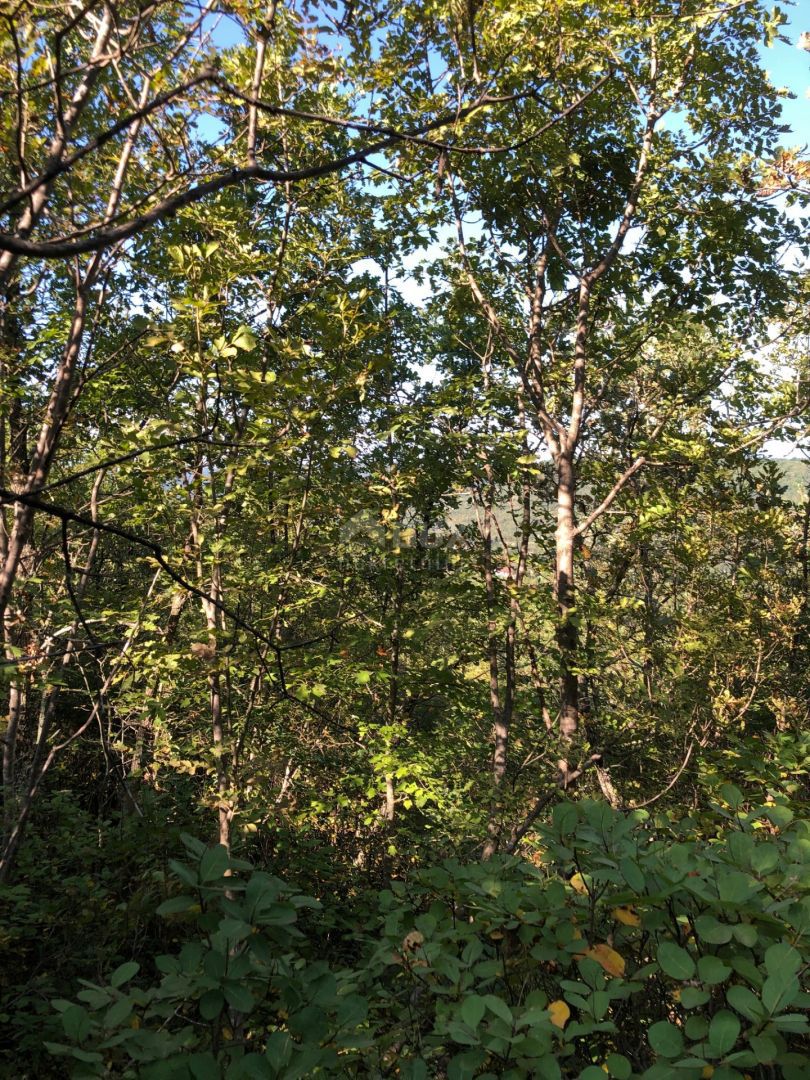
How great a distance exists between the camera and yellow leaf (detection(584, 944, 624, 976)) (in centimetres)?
136

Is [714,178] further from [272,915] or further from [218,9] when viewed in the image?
[272,915]

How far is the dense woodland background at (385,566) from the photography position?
1373 mm

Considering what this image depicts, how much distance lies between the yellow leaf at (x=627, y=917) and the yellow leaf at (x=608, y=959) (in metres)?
0.07

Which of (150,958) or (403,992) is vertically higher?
(403,992)

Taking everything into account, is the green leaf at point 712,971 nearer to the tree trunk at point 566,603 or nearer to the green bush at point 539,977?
the green bush at point 539,977

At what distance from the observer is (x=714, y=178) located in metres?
5.89

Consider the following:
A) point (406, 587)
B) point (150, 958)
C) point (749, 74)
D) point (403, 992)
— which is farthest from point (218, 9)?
point (150, 958)

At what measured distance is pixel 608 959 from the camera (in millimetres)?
1373

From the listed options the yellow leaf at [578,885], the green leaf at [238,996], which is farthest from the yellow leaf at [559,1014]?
the green leaf at [238,996]

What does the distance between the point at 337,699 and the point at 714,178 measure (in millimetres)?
6783

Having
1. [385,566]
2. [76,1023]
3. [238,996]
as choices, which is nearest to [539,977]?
[238,996]

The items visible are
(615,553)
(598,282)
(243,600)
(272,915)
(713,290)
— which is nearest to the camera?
(272,915)

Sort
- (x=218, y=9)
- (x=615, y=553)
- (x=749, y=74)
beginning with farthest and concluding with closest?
1. (x=615, y=553)
2. (x=749, y=74)
3. (x=218, y=9)

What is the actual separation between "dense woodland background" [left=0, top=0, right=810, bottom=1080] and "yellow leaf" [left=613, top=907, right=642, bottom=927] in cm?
1
